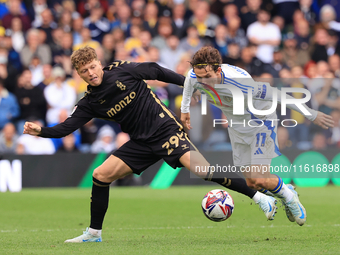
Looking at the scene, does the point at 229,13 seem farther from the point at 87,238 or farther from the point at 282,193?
the point at 87,238

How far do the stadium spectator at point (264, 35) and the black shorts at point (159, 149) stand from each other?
9.01m

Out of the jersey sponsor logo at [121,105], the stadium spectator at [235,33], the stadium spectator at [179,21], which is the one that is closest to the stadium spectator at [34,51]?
the stadium spectator at [179,21]

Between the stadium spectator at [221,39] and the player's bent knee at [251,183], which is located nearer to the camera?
the player's bent knee at [251,183]

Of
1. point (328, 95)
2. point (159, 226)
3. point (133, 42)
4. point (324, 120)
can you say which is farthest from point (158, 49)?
point (324, 120)

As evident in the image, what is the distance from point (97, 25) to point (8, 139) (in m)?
4.18

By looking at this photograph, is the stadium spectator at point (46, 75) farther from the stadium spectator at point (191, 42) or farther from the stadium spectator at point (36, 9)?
the stadium spectator at point (191, 42)

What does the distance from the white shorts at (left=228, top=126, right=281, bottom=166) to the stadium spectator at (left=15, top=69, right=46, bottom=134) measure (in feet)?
25.5

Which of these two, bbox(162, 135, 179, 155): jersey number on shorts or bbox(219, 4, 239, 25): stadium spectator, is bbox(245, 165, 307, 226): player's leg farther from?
bbox(219, 4, 239, 25): stadium spectator

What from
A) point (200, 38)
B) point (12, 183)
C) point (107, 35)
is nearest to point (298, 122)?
point (200, 38)

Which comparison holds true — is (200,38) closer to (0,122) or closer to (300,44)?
(300,44)

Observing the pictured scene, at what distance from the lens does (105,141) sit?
522 inches

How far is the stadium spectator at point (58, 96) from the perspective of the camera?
526 inches

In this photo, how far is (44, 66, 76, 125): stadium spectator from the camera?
13364mm

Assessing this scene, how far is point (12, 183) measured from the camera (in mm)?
12695
